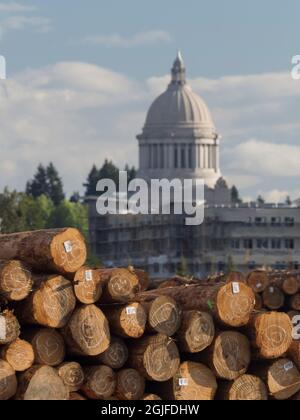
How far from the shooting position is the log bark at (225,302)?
22297 mm

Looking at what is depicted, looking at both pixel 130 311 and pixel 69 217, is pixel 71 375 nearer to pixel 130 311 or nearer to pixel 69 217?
pixel 130 311

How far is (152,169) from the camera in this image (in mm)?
162875

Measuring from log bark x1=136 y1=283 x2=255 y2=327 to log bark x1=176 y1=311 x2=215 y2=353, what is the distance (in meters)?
0.30

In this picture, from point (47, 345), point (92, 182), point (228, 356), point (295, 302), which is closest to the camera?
point (47, 345)

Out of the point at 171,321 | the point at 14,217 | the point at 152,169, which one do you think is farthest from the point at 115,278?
the point at 152,169

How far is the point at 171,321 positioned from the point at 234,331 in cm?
99

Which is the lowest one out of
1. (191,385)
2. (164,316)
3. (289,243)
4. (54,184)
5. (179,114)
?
(191,385)

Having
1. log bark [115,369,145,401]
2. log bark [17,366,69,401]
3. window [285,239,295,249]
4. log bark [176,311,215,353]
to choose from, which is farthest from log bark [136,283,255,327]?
window [285,239,295,249]

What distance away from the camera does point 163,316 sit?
21938 millimetres

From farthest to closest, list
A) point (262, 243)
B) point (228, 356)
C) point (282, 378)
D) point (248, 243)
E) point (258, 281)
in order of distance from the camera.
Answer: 1. point (262, 243)
2. point (248, 243)
3. point (258, 281)
4. point (282, 378)
5. point (228, 356)

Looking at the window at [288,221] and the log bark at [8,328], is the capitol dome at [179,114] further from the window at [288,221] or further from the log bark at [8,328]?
the log bark at [8,328]

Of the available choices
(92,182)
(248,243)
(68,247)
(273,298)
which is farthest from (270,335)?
(92,182)

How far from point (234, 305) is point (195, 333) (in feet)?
2.41

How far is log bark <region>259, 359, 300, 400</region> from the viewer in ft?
73.9
